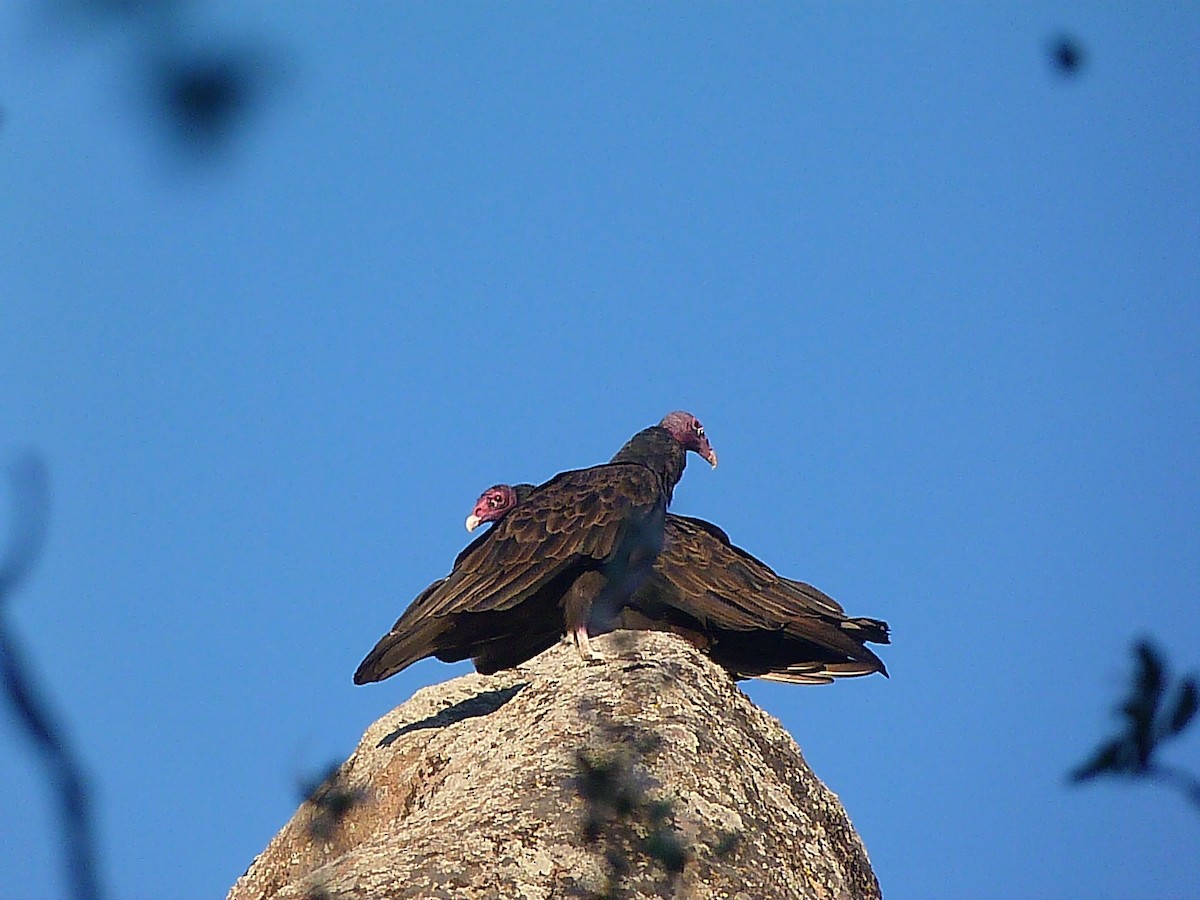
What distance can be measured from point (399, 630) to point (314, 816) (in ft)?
4.28

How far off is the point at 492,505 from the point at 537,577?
65.9 inches

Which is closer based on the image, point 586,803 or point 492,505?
point 586,803

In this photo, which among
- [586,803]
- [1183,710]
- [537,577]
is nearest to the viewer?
[1183,710]

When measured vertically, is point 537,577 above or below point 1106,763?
above

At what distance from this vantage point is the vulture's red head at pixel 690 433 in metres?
10.2

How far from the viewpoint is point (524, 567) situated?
6934 mm

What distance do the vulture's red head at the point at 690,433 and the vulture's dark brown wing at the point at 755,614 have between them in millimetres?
2757

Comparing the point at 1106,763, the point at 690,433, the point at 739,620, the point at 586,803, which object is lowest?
the point at 1106,763

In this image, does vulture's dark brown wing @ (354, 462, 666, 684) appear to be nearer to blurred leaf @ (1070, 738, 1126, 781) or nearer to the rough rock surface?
the rough rock surface

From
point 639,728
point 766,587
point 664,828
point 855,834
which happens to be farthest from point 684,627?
point 664,828

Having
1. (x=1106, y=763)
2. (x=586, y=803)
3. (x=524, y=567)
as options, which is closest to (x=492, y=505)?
(x=524, y=567)

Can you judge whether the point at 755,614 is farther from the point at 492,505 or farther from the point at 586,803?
the point at 586,803

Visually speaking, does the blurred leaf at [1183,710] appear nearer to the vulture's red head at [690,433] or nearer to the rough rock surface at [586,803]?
the rough rock surface at [586,803]

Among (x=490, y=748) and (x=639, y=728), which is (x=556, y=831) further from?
(x=490, y=748)
